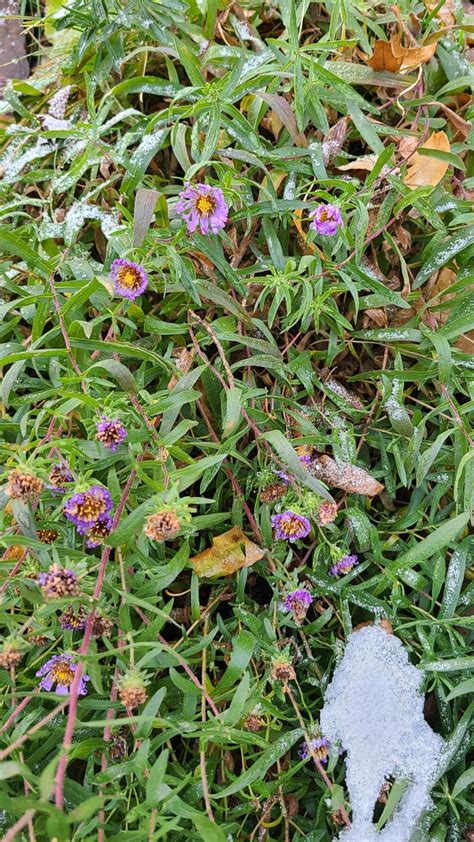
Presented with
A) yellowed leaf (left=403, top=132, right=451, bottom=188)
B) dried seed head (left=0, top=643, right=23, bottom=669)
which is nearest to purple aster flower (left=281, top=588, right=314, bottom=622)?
dried seed head (left=0, top=643, right=23, bottom=669)

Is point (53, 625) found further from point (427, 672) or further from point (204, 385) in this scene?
point (427, 672)

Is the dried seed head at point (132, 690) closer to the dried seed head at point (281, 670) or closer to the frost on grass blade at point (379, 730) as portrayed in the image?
the dried seed head at point (281, 670)

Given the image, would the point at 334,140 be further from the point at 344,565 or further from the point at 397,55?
the point at 344,565

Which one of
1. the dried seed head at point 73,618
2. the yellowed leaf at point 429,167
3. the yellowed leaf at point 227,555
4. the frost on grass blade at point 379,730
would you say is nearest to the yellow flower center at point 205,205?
the yellowed leaf at point 429,167

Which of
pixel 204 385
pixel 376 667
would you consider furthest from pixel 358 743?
pixel 204 385

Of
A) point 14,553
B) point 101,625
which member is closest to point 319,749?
point 101,625

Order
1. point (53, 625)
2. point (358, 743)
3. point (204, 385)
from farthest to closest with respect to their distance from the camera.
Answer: point (204, 385)
point (358, 743)
point (53, 625)
